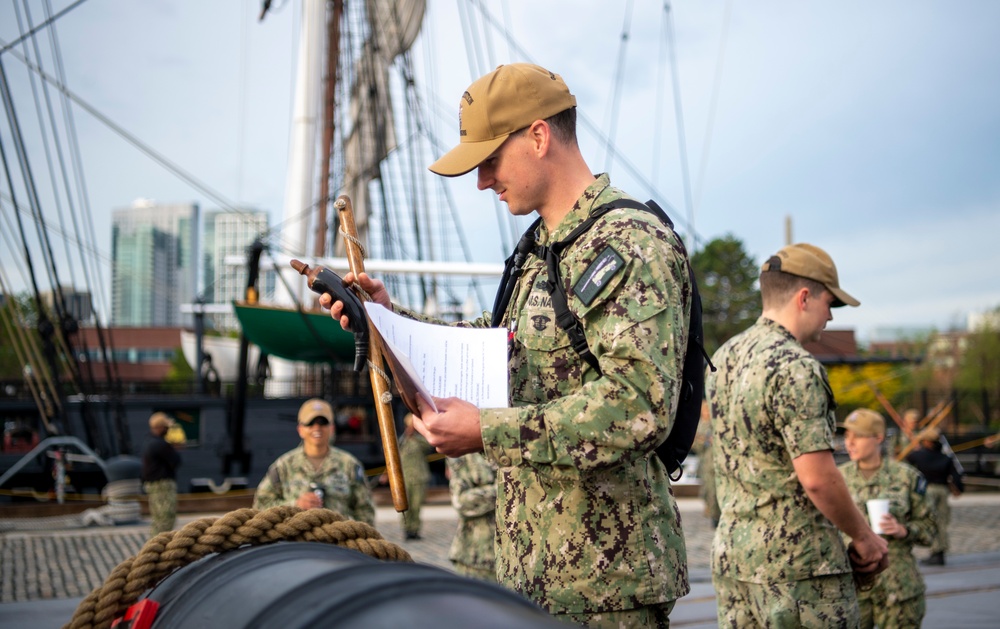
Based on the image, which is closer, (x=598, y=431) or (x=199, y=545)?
(x=199, y=545)

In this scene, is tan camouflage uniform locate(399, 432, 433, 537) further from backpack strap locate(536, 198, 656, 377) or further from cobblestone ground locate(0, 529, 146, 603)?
backpack strap locate(536, 198, 656, 377)

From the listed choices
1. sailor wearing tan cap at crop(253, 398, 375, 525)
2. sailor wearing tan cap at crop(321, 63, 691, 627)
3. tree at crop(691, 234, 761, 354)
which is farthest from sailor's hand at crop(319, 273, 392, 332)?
tree at crop(691, 234, 761, 354)

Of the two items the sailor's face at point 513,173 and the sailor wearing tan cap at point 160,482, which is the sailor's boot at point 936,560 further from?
the sailor's face at point 513,173

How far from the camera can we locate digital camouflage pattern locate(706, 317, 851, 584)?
310cm

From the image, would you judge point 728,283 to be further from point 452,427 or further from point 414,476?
point 452,427

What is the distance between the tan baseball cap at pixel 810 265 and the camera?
343cm

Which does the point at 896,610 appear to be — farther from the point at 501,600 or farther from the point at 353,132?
the point at 353,132

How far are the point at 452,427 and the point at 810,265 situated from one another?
1933mm

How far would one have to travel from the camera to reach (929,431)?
12.3 meters

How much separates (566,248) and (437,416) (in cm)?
52

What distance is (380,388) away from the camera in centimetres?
208

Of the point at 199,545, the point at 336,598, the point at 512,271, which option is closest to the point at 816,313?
the point at 512,271

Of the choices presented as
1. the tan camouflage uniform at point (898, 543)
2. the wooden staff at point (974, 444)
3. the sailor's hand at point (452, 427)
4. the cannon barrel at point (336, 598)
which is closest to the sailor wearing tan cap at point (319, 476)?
the tan camouflage uniform at point (898, 543)

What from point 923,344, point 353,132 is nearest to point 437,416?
point 353,132
